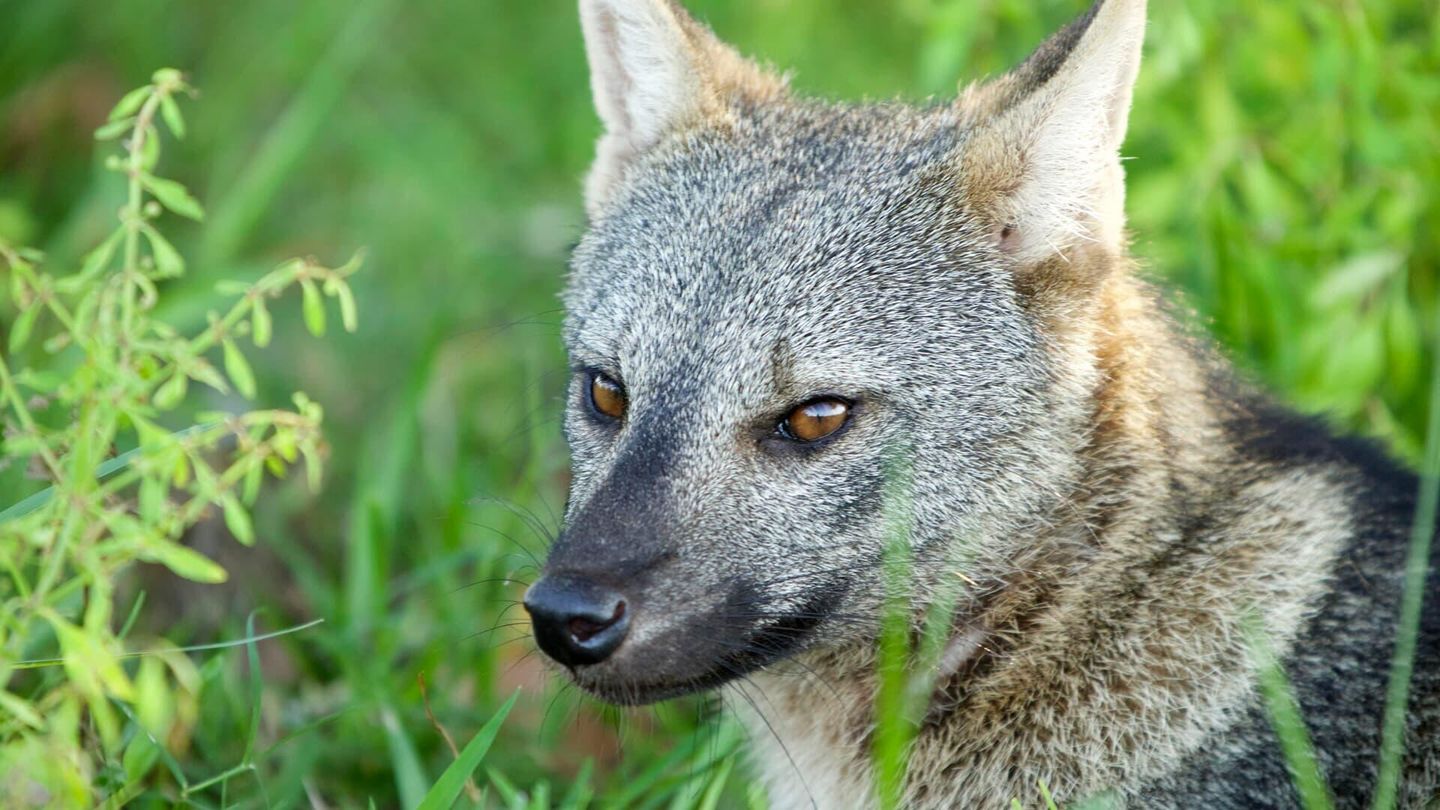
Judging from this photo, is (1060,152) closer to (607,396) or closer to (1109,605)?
(1109,605)

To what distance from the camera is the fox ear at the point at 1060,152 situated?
12.8ft

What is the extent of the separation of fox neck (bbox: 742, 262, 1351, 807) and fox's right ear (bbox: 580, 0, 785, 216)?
138 centimetres

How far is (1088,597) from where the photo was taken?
4.00m

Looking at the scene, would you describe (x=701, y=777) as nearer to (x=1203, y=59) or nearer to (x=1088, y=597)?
(x=1088, y=597)

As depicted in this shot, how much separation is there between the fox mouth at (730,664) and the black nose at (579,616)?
9 cm

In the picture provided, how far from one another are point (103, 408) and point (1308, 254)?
4.53 meters

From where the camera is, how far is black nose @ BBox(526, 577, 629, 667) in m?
3.46

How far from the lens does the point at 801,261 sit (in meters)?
4.02

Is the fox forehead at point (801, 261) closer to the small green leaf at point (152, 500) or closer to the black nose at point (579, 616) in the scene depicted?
the black nose at point (579, 616)

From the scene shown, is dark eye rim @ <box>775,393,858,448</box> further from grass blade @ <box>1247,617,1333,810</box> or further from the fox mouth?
grass blade @ <box>1247,617,1333,810</box>

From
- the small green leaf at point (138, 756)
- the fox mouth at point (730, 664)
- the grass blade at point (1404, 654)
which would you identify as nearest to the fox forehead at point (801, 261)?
the fox mouth at point (730, 664)

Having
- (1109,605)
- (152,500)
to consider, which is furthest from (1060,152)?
(152,500)

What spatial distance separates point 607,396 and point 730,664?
2.89 ft

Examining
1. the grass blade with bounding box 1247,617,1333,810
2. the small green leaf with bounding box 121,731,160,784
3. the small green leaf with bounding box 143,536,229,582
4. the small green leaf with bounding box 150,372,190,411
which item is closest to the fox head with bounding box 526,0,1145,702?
the grass blade with bounding box 1247,617,1333,810
